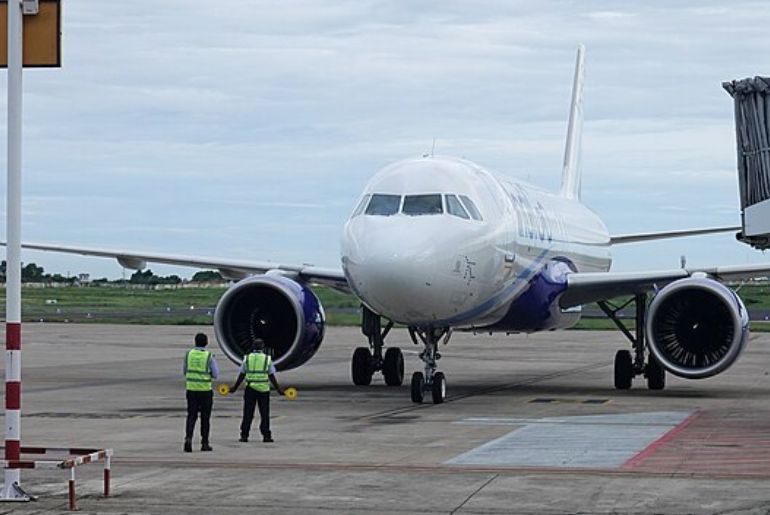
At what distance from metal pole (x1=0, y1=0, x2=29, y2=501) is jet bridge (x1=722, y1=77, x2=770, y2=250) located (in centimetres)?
764

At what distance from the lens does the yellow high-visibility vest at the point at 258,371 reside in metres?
19.0

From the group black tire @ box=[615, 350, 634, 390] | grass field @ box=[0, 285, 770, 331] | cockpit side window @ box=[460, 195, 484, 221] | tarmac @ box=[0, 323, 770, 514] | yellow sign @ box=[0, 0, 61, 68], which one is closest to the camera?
tarmac @ box=[0, 323, 770, 514]

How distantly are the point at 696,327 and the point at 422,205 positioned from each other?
5.71 metres

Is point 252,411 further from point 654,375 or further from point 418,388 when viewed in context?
point 654,375

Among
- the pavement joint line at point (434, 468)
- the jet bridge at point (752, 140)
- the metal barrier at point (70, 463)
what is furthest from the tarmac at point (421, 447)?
the jet bridge at point (752, 140)

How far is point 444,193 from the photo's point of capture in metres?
23.8

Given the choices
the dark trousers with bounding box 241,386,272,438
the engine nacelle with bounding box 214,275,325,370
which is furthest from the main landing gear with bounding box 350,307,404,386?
the dark trousers with bounding box 241,386,272,438

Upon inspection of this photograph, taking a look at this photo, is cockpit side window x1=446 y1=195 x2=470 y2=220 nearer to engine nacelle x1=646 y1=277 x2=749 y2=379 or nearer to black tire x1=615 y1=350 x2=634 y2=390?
engine nacelle x1=646 y1=277 x2=749 y2=379

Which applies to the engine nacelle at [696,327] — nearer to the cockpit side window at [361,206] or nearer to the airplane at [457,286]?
the airplane at [457,286]

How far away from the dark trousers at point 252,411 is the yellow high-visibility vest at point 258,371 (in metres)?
0.08

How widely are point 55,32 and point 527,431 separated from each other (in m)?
8.58

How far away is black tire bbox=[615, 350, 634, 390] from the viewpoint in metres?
28.4

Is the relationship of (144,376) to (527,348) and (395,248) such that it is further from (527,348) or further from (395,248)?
(527,348)

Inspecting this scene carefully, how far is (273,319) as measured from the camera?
89.6 feet
